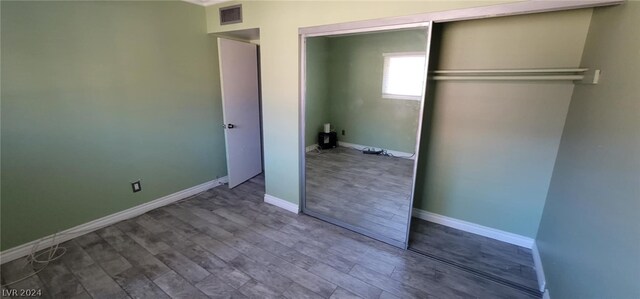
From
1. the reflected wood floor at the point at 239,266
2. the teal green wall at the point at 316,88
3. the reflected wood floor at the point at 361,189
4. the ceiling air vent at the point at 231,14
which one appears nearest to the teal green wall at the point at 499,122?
the reflected wood floor at the point at 361,189

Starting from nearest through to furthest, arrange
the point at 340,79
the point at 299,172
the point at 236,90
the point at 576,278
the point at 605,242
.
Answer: the point at 605,242
the point at 576,278
the point at 299,172
the point at 340,79
the point at 236,90

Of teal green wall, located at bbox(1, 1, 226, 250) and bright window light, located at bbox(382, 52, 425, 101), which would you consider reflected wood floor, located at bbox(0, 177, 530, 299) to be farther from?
bright window light, located at bbox(382, 52, 425, 101)

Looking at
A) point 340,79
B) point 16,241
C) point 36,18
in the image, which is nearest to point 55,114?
point 36,18

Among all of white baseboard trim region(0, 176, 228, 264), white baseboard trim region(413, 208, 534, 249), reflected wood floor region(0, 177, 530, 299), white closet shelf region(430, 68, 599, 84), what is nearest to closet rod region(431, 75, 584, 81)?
white closet shelf region(430, 68, 599, 84)

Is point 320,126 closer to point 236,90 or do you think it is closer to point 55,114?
point 236,90

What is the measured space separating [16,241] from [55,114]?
1.13 m

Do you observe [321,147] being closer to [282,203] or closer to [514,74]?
[282,203]

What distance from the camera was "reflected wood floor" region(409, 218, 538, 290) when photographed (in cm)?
211

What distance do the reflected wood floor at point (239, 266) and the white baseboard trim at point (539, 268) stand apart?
0.20 metres

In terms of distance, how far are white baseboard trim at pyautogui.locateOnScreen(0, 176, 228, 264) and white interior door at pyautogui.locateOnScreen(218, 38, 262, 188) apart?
0.56 m

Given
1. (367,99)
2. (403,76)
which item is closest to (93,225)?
(367,99)

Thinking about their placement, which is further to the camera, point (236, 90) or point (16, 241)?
point (236, 90)

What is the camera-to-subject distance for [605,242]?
1.22m

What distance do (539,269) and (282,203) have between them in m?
2.50
